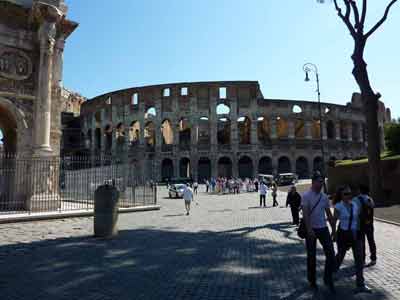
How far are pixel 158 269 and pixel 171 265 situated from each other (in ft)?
0.98


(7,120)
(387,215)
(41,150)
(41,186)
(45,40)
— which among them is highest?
(45,40)

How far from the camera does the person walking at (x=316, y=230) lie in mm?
4184

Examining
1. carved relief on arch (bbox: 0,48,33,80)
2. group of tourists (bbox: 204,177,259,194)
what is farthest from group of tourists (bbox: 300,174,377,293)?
group of tourists (bbox: 204,177,259,194)

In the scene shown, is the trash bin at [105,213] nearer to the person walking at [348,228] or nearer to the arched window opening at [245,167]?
the person walking at [348,228]

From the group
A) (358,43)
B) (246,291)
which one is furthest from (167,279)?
(358,43)

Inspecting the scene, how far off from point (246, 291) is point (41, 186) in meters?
9.87

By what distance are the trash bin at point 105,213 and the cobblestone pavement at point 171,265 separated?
316 millimetres

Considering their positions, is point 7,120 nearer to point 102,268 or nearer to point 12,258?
point 12,258

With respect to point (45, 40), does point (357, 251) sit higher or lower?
lower

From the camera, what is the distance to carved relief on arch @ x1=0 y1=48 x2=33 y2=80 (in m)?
12.4

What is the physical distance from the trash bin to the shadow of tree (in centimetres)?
27

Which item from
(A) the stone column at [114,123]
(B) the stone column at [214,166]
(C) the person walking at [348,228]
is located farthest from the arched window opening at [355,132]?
(C) the person walking at [348,228]

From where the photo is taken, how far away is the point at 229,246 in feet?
22.5

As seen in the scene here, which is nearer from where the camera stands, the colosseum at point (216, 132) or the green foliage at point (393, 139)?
the green foliage at point (393, 139)
